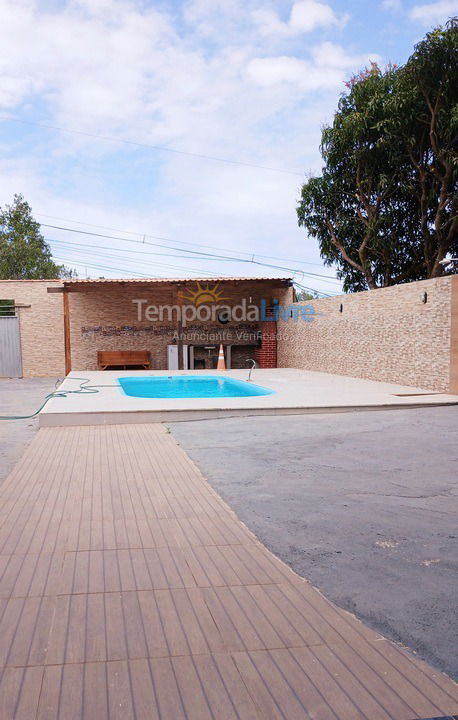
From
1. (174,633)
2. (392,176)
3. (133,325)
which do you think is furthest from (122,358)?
(174,633)

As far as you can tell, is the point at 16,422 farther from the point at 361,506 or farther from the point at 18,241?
the point at 18,241

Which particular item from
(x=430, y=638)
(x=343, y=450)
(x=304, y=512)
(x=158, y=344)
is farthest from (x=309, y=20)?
(x=430, y=638)

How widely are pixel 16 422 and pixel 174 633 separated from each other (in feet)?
18.4

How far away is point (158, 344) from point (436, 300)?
9409 mm

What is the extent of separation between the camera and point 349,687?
1.47 metres

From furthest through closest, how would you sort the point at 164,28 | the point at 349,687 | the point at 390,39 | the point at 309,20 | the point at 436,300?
the point at 390,39 < the point at 309,20 < the point at 164,28 < the point at 436,300 < the point at 349,687

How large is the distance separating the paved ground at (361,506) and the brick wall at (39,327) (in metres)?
10.5

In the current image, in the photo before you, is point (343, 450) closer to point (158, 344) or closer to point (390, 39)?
point (158, 344)

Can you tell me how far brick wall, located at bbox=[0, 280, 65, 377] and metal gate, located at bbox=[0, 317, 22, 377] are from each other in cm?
14

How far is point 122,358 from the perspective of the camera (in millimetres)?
15969

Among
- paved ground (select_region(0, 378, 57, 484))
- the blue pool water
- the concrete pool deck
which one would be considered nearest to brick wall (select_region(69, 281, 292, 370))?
the blue pool water

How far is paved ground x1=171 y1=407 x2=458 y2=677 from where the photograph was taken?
2002 millimetres

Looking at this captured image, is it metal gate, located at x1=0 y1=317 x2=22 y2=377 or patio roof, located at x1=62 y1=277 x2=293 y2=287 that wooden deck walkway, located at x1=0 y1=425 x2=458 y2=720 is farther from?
metal gate, located at x1=0 y1=317 x2=22 y2=377

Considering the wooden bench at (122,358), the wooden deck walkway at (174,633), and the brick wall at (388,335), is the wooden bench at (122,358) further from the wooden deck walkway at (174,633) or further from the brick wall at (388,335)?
the wooden deck walkway at (174,633)
